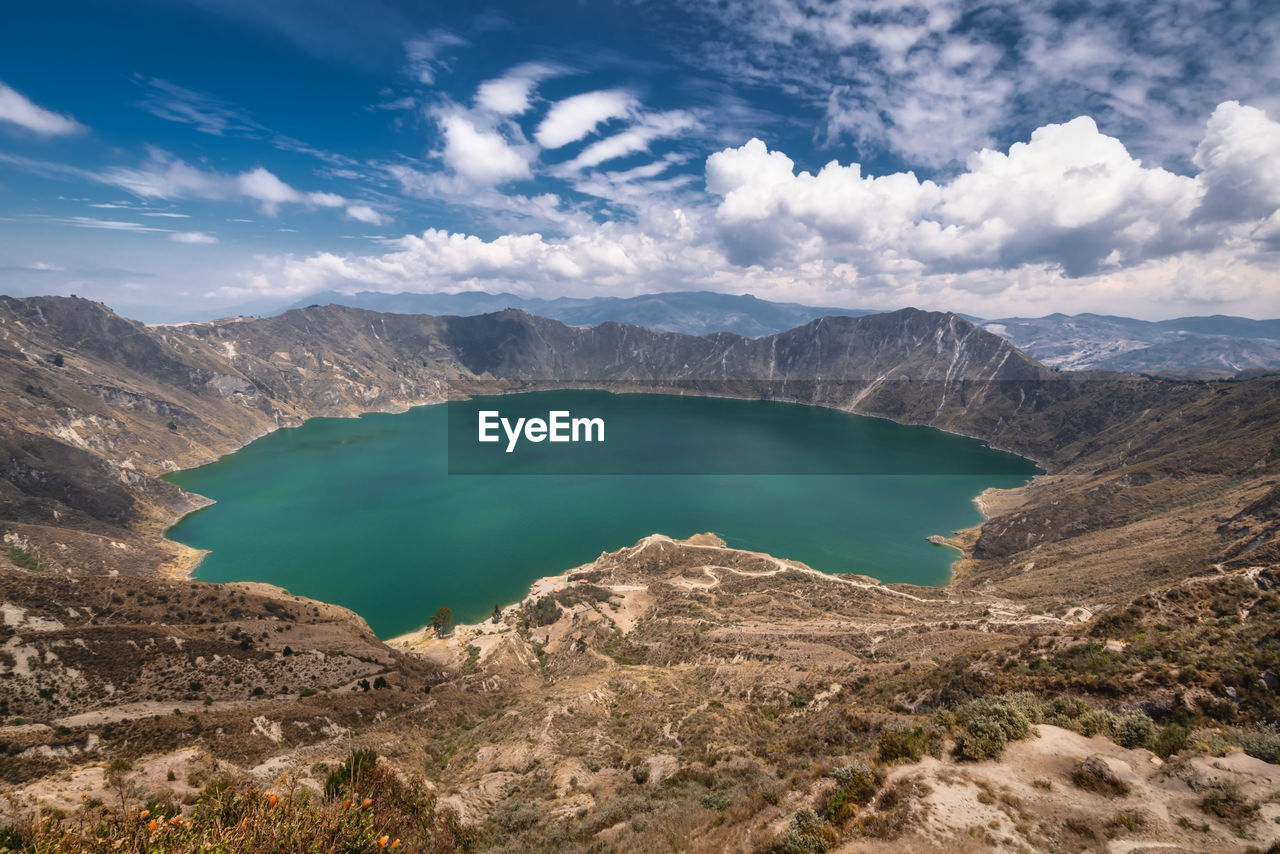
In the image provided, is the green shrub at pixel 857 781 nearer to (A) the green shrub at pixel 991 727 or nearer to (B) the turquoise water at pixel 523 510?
(A) the green shrub at pixel 991 727

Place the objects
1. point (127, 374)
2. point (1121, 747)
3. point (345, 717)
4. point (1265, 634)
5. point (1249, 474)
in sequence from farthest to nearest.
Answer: point (127, 374) < point (1249, 474) < point (345, 717) < point (1265, 634) < point (1121, 747)

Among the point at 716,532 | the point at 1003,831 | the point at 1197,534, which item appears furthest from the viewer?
the point at 716,532

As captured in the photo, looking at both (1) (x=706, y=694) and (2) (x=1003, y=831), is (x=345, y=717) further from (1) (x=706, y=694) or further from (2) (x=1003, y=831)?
(2) (x=1003, y=831)

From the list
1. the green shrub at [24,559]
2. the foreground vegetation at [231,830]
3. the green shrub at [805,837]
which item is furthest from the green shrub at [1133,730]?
the green shrub at [24,559]

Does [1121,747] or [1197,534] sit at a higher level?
[1121,747]

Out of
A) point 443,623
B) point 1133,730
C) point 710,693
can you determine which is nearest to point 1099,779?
point 1133,730

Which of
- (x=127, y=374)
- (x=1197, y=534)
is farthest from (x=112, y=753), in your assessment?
(x=127, y=374)

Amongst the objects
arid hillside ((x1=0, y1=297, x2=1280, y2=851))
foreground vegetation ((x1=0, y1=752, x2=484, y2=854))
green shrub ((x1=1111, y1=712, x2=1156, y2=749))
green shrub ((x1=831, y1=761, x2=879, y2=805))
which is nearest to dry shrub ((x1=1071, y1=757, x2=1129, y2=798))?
arid hillside ((x1=0, y1=297, x2=1280, y2=851))

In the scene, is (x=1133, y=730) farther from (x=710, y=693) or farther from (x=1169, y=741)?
(x=710, y=693)

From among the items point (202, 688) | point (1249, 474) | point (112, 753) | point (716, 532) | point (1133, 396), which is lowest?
point (716, 532)

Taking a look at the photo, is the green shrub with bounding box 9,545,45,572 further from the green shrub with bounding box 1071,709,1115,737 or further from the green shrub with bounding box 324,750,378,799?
the green shrub with bounding box 1071,709,1115,737
